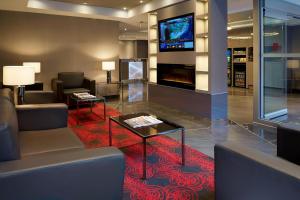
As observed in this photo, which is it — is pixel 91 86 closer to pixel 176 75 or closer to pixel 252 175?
pixel 176 75

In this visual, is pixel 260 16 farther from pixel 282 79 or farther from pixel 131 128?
pixel 131 128

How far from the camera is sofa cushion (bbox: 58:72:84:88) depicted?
758 cm

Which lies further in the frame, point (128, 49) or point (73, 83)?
point (128, 49)

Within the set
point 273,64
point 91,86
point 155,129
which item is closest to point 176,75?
point 273,64

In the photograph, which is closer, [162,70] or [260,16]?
[260,16]

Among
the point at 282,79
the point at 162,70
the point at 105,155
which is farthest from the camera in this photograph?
the point at 162,70

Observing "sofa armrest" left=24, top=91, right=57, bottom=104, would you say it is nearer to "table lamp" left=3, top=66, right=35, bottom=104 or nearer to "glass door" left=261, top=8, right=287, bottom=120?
"table lamp" left=3, top=66, right=35, bottom=104

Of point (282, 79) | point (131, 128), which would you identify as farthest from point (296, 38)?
point (131, 128)

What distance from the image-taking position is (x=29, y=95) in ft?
17.4

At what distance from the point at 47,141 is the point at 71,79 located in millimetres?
5130

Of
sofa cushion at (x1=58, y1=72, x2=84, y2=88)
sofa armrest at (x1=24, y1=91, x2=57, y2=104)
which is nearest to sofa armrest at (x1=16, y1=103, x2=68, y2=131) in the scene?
sofa armrest at (x1=24, y1=91, x2=57, y2=104)

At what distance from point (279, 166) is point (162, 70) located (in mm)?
5611

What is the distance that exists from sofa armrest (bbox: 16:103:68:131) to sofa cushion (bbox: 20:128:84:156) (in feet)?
0.60

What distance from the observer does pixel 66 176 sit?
5.86 feet
